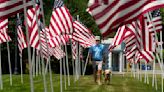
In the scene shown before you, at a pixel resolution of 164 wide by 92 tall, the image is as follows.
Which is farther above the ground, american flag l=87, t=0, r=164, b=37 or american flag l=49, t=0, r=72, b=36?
american flag l=49, t=0, r=72, b=36

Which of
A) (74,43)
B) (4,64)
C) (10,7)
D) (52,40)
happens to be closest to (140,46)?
(10,7)

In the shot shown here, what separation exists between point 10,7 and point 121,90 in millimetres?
8757

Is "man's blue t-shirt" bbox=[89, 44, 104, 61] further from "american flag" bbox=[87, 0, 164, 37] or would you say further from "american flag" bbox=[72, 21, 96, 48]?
"american flag" bbox=[87, 0, 164, 37]

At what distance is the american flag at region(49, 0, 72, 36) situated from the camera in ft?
54.7

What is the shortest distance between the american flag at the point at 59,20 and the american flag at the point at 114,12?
8692 mm

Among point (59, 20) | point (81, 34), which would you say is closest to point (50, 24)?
point (59, 20)

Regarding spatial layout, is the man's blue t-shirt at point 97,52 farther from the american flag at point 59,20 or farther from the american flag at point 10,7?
the american flag at point 10,7

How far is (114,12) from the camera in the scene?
7.88m

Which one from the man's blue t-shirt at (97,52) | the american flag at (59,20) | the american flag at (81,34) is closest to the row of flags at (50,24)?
the american flag at (59,20)

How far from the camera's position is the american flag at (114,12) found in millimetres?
7770

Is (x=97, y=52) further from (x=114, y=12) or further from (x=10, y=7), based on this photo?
(x=114, y=12)

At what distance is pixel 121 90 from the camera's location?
18.4 meters

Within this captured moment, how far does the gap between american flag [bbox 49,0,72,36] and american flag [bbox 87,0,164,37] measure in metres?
8.69

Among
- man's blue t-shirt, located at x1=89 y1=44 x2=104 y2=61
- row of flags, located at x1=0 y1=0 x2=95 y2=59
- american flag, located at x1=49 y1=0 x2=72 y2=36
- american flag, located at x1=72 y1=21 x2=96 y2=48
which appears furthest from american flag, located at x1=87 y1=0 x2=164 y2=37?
american flag, located at x1=72 y1=21 x2=96 y2=48
